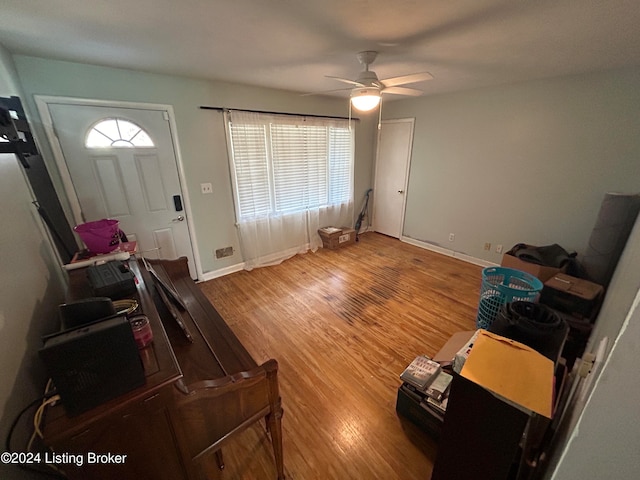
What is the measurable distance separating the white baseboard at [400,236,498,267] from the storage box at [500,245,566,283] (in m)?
0.68

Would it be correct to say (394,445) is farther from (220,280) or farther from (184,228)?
(184,228)

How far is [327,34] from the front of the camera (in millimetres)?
1631

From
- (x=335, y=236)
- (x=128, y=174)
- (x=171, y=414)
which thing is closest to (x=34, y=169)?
(x=128, y=174)

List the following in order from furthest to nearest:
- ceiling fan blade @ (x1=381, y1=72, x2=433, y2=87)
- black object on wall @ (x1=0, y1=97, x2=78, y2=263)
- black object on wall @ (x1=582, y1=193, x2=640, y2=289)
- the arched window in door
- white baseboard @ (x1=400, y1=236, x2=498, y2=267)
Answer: white baseboard @ (x1=400, y1=236, x2=498, y2=267) < the arched window in door < black object on wall @ (x1=582, y1=193, x2=640, y2=289) < ceiling fan blade @ (x1=381, y1=72, x2=433, y2=87) < black object on wall @ (x1=0, y1=97, x2=78, y2=263)

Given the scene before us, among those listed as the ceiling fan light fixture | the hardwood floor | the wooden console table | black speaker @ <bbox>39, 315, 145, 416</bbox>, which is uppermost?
the ceiling fan light fixture

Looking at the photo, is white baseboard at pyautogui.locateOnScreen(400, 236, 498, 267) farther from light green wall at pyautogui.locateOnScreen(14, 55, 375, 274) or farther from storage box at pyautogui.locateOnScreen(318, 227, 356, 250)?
light green wall at pyautogui.locateOnScreen(14, 55, 375, 274)

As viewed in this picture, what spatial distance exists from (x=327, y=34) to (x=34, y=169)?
2180 millimetres

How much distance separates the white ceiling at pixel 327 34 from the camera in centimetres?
130

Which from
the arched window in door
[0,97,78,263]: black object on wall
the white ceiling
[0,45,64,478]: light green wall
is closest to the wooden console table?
[0,45,64,478]: light green wall

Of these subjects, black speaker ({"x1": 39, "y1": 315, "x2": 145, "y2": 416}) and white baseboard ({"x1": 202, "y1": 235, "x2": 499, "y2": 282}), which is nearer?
black speaker ({"x1": 39, "y1": 315, "x2": 145, "y2": 416})

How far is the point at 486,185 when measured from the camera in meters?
3.40

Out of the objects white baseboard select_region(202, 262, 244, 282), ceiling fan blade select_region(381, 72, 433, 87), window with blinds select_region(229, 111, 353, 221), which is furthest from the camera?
white baseboard select_region(202, 262, 244, 282)

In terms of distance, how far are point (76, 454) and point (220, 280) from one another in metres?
2.67

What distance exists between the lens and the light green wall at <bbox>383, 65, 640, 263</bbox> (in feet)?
8.07
